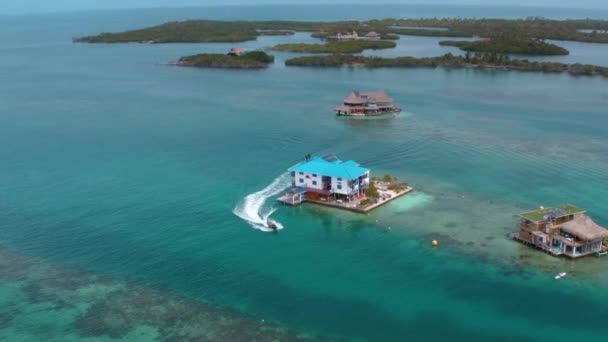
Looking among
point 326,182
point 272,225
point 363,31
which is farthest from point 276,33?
point 272,225

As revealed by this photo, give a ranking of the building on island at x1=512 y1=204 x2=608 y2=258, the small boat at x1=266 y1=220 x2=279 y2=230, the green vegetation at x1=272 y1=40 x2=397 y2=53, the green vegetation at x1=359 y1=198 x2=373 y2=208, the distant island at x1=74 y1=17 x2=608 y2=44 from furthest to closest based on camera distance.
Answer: the distant island at x1=74 y1=17 x2=608 y2=44, the green vegetation at x1=272 y1=40 x2=397 y2=53, the green vegetation at x1=359 y1=198 x2=373 y2=208, the small boat at x1=266 y1=220 x2=279 y2=230, the building on island at x1=512 y1=204 x2=608 y2=258

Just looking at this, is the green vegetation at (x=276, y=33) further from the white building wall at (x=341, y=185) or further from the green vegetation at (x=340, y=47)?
the white building wall at (x=341, y=185)

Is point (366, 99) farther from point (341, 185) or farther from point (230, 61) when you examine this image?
point (230, 61)

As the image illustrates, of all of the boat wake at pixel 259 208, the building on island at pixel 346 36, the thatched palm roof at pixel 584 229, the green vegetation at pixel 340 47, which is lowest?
the boat wake at pixel 259 208

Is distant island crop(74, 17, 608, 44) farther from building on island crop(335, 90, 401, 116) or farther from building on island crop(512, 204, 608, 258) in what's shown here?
building on island crop(512, 204, 608, 258)

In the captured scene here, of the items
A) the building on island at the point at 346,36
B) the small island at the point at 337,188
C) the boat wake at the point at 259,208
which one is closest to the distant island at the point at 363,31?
the building on island at the point at 346,36

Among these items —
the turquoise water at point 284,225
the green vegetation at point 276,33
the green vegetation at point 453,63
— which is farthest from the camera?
the green vegetation at point 276,33

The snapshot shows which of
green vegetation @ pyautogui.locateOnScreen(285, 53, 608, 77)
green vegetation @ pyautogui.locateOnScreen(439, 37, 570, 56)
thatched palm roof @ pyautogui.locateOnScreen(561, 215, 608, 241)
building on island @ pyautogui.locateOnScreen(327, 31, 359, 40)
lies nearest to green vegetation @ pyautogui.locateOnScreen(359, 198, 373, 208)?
thatched palm roof @ pyautogui.locateOnScreen(561, 215, 608, 241)
